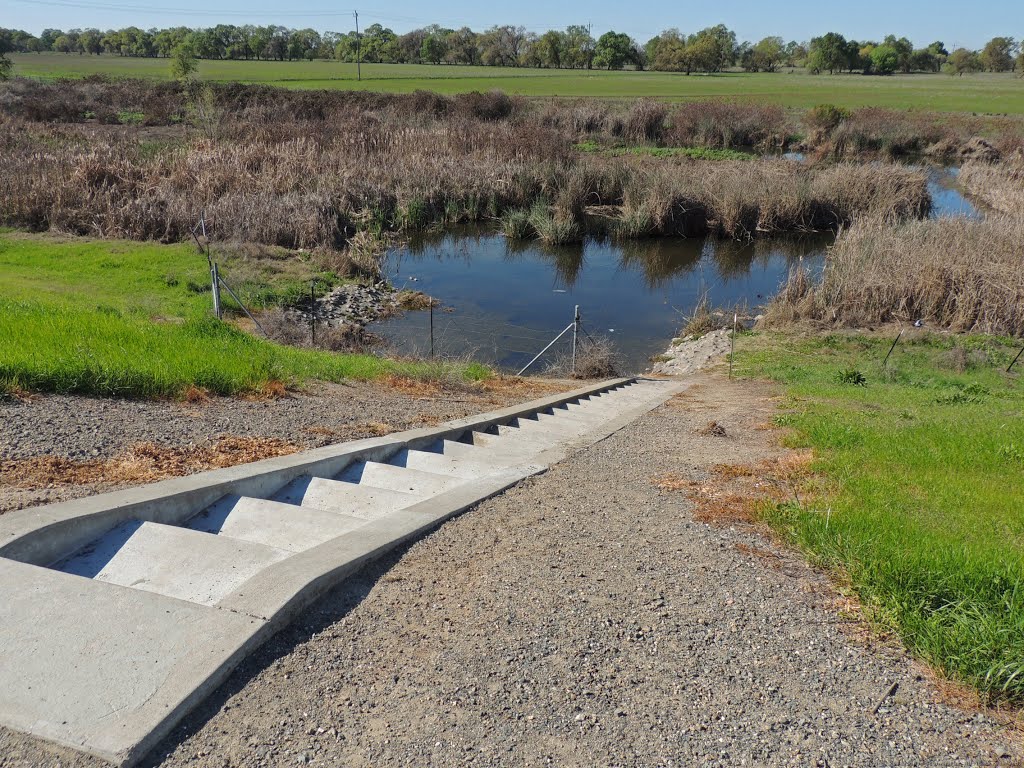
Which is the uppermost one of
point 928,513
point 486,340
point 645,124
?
point 645,124

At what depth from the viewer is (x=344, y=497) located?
5422 millimetres

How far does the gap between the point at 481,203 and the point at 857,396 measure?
2120cm

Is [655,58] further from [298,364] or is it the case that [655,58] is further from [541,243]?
[298,364]

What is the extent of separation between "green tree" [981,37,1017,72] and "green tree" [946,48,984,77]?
1262 mm

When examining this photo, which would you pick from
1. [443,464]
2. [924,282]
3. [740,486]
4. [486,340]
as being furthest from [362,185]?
[740,486]

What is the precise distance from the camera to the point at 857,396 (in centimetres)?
1198

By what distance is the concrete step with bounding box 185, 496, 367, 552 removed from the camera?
183 inches

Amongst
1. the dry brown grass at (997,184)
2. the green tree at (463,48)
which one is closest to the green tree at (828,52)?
the green tree at (463,48)

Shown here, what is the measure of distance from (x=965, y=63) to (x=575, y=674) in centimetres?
18658

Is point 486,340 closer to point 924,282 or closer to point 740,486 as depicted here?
point 924,282

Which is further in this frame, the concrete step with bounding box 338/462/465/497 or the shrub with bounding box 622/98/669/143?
the shrub with bounding box 622/98/669/143

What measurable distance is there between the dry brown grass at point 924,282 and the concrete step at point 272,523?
631 inches

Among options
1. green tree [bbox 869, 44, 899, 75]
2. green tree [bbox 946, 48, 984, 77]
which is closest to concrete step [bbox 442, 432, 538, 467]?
green tree [bbox 869, 44, 899, 75]

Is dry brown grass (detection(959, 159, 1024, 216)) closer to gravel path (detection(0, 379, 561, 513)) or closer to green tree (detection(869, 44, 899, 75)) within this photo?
gravel path (detection(0, 379, 561, 513))
